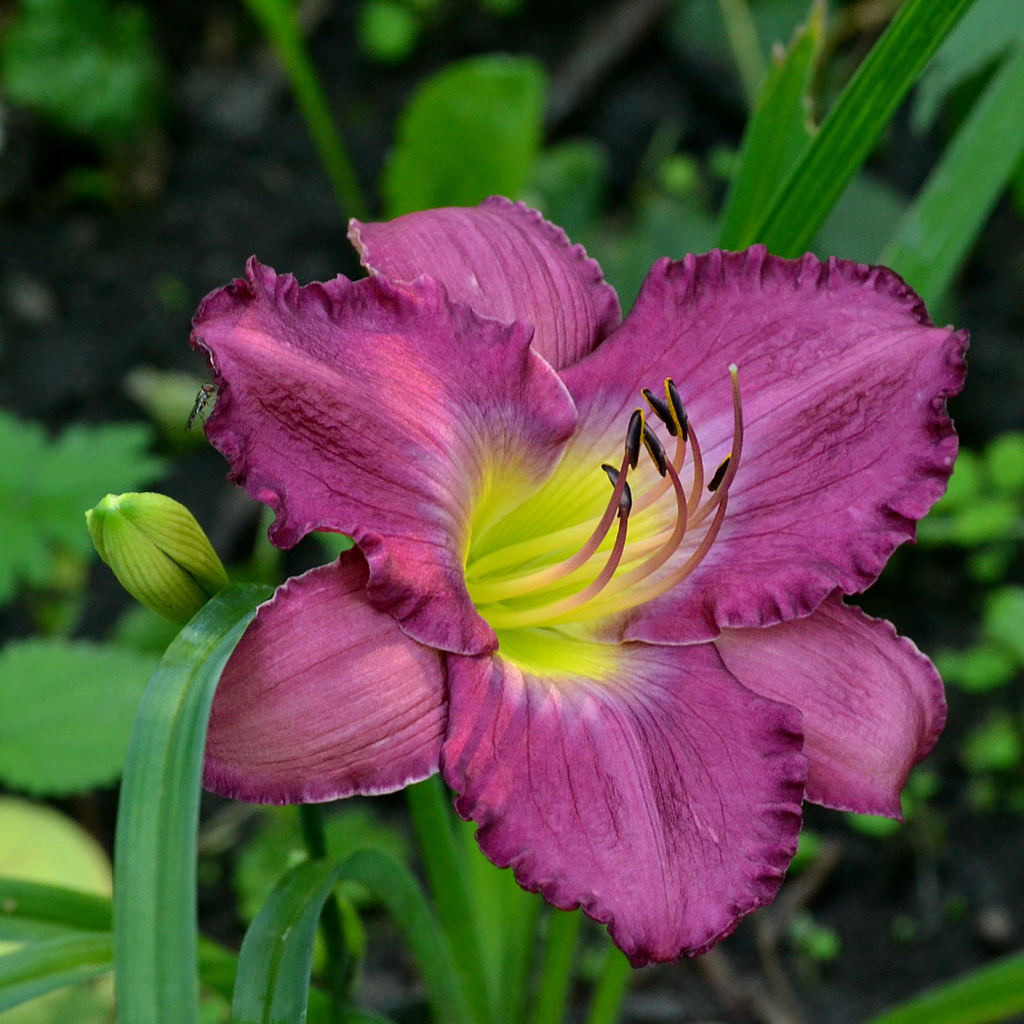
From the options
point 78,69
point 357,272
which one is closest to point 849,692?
point 357,272

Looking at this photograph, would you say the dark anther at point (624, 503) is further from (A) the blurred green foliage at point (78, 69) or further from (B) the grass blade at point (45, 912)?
(A) the blurred green foliage at point (78, 69)

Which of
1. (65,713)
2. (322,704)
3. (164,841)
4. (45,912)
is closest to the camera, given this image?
(164,841)

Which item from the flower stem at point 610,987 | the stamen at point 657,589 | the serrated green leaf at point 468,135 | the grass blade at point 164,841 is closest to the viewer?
the grass blade at point 164,841

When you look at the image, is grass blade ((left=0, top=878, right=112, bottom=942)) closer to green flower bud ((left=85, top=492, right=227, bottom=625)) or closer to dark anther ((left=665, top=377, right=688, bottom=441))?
green flower bud ((left=85, top=492, right=227, bottom=625))

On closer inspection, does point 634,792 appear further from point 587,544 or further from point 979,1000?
point 979,1000

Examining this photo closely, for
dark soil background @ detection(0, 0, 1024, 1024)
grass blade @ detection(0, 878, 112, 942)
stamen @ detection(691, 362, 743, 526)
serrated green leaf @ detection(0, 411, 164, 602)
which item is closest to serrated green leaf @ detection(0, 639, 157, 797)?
→ serrated green leaf @ detection(0, 411, 164, 602)

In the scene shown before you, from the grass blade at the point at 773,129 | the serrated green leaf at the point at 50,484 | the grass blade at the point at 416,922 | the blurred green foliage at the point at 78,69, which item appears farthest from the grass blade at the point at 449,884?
the blurred green foliage at the point at 78,69
